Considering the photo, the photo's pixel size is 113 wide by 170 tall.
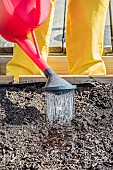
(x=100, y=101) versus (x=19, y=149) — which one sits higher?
(x=100, y=101)

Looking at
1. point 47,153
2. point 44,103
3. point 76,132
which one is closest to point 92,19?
point 44,103

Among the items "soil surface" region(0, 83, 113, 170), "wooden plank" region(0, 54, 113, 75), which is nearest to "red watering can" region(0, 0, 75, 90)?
"soil surface" region(0, 83, 113, 170)

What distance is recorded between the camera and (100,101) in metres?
1.75

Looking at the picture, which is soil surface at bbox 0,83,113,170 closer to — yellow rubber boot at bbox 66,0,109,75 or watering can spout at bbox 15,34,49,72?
watering can spout at bbox 15,34,49,72

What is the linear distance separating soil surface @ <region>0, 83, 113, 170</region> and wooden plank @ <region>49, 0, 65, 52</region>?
2.26 ft

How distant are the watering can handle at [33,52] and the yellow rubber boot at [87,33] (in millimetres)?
384

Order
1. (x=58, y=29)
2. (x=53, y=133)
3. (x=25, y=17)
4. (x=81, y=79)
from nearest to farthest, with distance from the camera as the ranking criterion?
(x=53, y=133), (x=25, y=17), (x=81, y=79), (x=58, y=29)

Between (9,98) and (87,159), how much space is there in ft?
1.48

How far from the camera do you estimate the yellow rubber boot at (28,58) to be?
6.87ft

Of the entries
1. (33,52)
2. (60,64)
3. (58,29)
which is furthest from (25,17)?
(58,29)

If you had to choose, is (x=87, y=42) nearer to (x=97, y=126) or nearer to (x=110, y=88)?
(x=110, y=88)

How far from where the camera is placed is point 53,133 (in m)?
1.56

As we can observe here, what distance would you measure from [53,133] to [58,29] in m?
1.38

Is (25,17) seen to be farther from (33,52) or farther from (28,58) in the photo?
(28,58)
